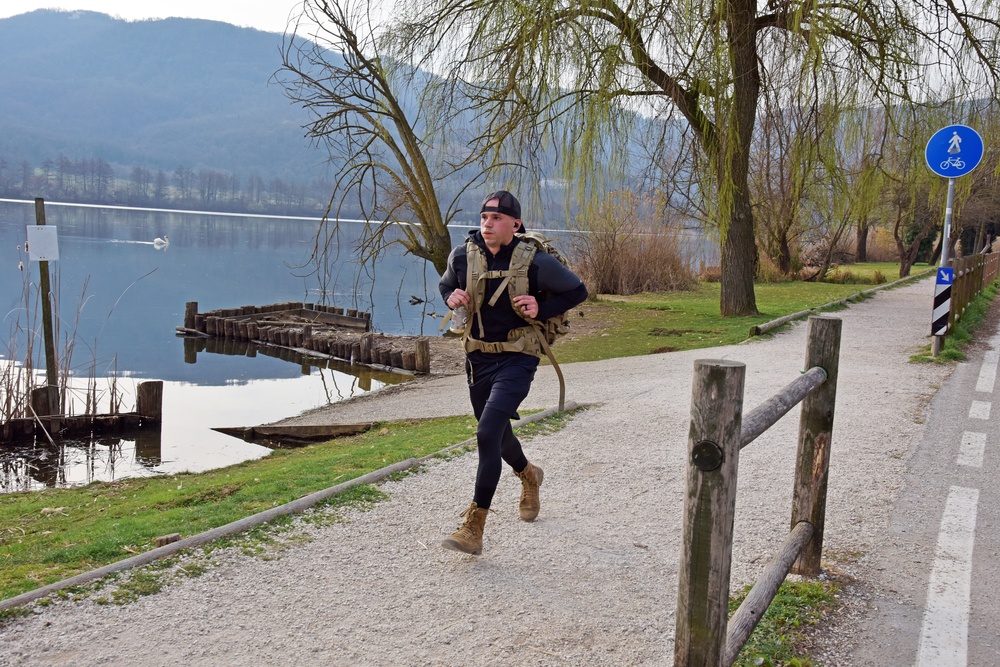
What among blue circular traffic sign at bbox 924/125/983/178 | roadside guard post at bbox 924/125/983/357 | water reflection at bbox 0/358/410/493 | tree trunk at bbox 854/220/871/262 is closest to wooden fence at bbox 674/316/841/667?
water reflection at bbox 0/358/410/493

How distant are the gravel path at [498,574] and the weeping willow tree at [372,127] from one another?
957 centimetres

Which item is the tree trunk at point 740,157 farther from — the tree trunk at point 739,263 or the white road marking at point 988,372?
the white road marking at point 988,372

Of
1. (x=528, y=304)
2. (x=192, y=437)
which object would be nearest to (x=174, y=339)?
(x=192, y=437)

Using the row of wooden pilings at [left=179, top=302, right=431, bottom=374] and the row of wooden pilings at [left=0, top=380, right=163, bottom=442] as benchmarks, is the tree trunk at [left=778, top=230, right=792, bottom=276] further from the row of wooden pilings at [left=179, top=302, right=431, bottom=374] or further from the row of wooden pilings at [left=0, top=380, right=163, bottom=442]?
the row of wooden pilings at [left=0, top=380, right=163, bottom=442]

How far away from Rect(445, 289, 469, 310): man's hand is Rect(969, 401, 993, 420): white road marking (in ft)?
19.2

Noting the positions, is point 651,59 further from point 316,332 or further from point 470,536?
point 316,332

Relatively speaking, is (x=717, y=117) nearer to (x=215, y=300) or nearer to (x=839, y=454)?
(x=839, y=454)

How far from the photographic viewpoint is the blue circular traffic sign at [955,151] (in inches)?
440

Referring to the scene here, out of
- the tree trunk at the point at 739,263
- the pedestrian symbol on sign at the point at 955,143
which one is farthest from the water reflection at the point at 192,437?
the pedestrian symbol on sign at the point at 955,143

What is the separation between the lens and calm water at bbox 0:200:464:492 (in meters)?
11.8

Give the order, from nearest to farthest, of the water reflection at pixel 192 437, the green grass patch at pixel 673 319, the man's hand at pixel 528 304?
the man's hand at pixel 528 304, the water reflection at pixel 192 437, the green grass patch at pixel 673 319

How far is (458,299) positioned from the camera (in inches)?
179

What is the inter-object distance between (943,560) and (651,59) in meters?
10.9

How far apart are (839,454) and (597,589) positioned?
338cm
